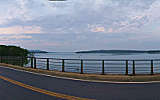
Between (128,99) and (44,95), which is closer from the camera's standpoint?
(128,99)

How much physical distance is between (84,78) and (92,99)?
4164mm

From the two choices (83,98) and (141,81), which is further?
(141,81)

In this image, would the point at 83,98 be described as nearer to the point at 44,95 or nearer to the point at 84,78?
the point at 44,95

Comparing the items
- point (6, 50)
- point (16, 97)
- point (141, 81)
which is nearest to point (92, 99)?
point (16, 97)

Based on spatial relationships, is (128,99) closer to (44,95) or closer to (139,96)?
(139,96)

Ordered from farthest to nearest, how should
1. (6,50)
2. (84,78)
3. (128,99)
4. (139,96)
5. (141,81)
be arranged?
1. (6,50)
2. (84,78)
3. (141,81)
4. (139,96)
5. (128,99)

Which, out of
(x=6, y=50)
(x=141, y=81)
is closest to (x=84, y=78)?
(x=141, y=81)

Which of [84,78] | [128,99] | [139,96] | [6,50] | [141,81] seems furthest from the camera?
[6,50]

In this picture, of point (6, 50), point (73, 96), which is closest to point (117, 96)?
point (73, 96)

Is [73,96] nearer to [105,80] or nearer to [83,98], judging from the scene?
[83,98]

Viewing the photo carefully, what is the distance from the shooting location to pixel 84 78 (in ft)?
31.1

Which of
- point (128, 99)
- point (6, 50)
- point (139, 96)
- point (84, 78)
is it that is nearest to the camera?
point (128, 99)

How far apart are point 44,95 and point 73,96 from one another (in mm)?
1298

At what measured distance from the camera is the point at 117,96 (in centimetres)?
568
